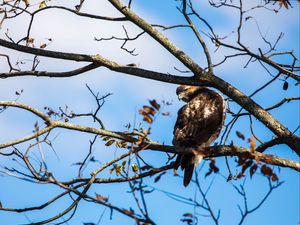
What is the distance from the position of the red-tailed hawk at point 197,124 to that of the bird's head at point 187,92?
0.41 meters

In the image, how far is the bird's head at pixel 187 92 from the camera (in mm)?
8695

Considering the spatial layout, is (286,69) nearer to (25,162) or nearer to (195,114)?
(195,114)

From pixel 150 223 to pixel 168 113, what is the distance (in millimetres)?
1497

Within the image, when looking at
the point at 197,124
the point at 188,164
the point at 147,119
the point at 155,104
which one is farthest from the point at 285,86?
the point at 147,119

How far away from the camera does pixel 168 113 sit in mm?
5145

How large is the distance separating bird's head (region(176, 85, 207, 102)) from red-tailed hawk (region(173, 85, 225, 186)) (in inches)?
16.1

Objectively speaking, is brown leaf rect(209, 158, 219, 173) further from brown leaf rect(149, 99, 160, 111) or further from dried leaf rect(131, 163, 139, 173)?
dried leaf rect(131, 163, 139, 173)

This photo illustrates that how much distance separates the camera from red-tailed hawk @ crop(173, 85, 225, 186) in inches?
279

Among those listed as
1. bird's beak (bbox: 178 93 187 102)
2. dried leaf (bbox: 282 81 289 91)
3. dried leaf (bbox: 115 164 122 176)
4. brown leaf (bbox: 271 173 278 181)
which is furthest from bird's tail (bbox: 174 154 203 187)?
brown leaf (bbox: 271 173 278 181)

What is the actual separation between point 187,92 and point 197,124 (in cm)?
143

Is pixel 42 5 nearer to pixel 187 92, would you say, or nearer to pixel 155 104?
pixel 187 92

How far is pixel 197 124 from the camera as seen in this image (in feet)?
24.7

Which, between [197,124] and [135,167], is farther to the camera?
[197,124]

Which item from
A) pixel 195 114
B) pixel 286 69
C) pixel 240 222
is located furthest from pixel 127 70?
pixel 240 222
